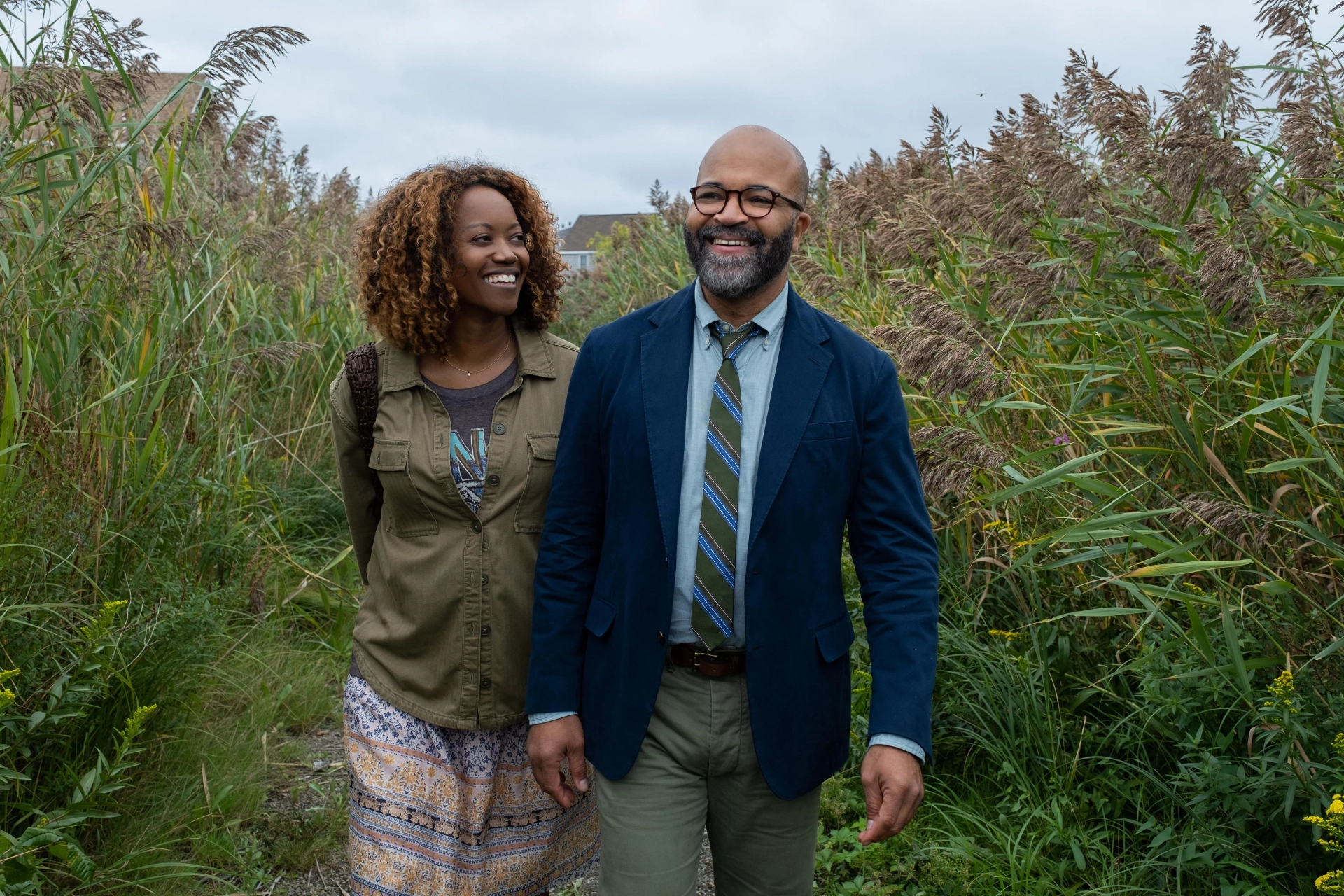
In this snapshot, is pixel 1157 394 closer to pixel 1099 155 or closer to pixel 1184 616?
pixel 1184 616

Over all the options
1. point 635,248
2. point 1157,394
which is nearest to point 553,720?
point 1157,394

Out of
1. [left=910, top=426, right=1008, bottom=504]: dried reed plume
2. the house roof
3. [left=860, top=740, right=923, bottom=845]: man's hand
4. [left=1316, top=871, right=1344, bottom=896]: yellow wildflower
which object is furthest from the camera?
the house roof

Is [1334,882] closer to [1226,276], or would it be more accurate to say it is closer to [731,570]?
[731,570]

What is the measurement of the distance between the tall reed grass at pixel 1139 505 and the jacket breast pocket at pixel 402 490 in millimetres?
1486

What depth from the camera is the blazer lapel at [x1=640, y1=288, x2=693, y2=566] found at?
8.20 feet

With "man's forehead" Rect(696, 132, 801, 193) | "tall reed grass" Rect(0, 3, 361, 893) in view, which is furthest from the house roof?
"man's forehead" Rect(696, 132, 801, 193)

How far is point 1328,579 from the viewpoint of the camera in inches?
116

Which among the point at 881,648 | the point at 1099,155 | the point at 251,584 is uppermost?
the point at 1099,155

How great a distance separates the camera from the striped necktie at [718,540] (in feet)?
8.16

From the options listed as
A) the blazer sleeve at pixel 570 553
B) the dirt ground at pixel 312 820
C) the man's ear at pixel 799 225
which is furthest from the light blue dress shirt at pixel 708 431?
the dirt ground at pixel 312 820

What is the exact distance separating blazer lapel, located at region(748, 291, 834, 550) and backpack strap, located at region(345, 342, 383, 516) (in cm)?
106

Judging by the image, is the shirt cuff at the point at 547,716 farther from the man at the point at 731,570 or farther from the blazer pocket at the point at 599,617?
the blazer pocket at the point at 599,617

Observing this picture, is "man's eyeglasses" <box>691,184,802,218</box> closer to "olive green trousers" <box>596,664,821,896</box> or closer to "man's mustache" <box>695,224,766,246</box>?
"man's mustache" <box>695,224,766,246</box>

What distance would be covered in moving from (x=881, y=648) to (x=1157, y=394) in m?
1.22
